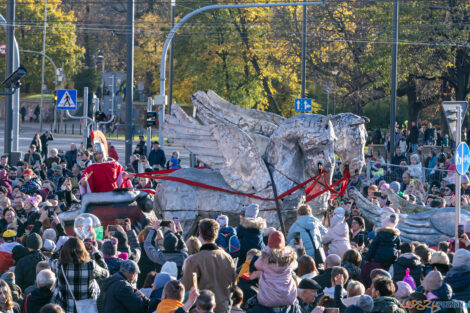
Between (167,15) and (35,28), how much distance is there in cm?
903

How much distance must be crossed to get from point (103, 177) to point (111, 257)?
496cm

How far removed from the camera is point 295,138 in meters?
13.9

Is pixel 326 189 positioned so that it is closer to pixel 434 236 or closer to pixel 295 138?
pixel 295 138

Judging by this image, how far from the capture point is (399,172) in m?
22.6

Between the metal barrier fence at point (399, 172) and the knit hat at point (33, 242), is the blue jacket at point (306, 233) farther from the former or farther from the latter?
the metal barrier fence at point (399, 172)

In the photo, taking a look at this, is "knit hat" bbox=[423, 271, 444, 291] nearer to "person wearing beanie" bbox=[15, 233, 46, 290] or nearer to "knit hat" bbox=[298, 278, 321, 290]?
"knit hat" bbox=[298, 278, 321, 290]

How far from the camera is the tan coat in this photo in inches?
344

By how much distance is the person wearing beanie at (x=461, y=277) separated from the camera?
30.3 feet

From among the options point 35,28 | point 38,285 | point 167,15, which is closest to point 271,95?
point 167,15

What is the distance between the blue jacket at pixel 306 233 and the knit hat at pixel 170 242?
65.7 inches

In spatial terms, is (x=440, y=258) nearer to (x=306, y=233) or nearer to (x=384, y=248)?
(x=384, y=248)

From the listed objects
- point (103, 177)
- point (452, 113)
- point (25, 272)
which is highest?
point (452, 113)

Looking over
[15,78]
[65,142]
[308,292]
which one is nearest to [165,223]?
A: [308,292]

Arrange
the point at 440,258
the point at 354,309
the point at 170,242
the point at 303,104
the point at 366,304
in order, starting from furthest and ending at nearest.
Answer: the point at 303,104, the point at 170,242, the point at 440,258, the point at 366,304, the point at 354,309
